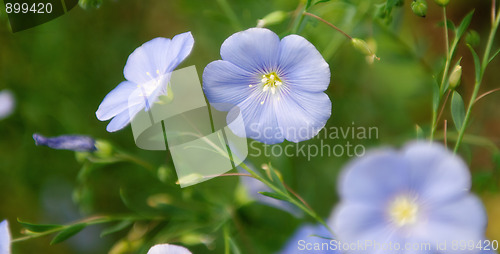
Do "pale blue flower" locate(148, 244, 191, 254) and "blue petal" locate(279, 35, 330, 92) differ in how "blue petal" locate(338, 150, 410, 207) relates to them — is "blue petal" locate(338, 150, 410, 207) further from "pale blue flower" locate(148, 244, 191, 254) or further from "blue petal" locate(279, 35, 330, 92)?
"pale blue flower" locate(148, 244, 191, 254)

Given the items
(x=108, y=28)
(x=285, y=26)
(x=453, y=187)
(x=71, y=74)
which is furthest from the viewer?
(x=108, y=28)

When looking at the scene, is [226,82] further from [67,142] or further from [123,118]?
[67,142]

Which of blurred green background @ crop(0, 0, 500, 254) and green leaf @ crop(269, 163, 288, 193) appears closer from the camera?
green leaf @ crop(269, 163, 288, 193)

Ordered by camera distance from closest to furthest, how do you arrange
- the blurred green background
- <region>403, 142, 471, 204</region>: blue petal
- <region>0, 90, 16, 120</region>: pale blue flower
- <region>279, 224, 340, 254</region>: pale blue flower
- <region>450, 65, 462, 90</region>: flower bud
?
1. <region>403, 142, 471, 204</region>: blue petal
2. <region>450, 65, 462, 90</region>: flower bud
3. <region>279, 224, 340, 254</region>: pale blue flower
4. <region>0, 90, 16, 120</region>: pale blue flower
5. the blurred green background

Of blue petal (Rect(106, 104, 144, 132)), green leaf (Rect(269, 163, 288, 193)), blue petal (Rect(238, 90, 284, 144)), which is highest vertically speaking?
blue petal (Rect(106, 104, 144, 132))

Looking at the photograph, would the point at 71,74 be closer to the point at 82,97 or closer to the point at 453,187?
the point at 82,97

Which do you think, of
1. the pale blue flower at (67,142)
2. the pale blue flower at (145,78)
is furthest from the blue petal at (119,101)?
the pale blue flower at (67,142)

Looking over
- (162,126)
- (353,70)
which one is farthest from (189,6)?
(162,126)

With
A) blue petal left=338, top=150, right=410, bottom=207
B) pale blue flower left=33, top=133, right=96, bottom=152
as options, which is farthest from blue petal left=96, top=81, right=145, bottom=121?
blue petal left=338, top=150, right=410, bottom=207
